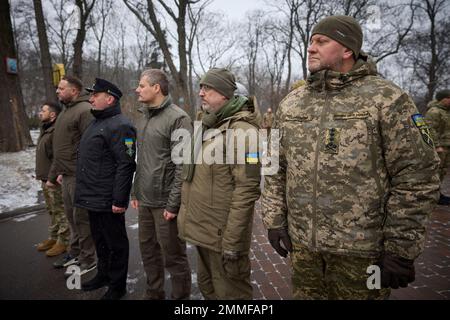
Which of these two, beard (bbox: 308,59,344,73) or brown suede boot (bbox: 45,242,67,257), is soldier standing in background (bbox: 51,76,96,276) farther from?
beard (bbox: 308,59,344,73)

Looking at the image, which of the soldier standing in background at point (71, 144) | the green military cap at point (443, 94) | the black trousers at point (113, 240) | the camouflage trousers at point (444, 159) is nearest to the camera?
the black trousers at point (113, 240)

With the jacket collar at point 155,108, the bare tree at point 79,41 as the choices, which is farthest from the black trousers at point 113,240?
the bare tree at point 79,41

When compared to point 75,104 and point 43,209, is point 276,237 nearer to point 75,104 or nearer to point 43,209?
point 75,104

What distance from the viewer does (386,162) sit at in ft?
5.65

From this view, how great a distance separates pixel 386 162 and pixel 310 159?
44 centimetres

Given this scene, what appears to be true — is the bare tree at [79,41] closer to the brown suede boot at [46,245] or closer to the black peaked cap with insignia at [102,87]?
the brown suede boot at [46,245]

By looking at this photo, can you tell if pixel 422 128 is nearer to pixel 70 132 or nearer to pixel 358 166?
pixel 358 166

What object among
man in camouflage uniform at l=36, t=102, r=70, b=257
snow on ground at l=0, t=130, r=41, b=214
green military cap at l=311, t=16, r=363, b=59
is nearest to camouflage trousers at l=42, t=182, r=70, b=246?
man in camouflage uniform at l=36, t=102, r=70, b=257

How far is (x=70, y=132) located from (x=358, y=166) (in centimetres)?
340

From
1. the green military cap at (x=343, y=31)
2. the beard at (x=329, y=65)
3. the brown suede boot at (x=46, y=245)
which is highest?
the green military cap at (x=343, y=31)

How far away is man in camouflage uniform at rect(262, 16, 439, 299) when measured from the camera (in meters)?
1.62

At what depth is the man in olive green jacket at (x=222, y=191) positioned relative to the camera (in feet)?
7.26

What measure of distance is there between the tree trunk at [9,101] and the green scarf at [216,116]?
1013 centimetres

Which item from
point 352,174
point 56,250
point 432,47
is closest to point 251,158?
point 352,174
